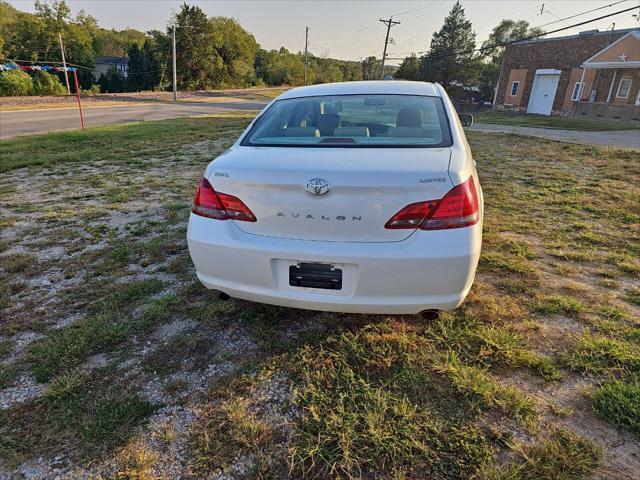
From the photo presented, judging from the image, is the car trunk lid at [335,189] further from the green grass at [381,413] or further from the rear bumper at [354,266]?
the green grass at [381,413]

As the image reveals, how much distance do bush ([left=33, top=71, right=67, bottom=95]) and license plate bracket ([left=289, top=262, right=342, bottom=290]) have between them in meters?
43.1

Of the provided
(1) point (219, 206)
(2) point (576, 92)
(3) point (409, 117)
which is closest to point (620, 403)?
(3) point (409, 117)

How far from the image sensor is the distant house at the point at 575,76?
24.9 meters

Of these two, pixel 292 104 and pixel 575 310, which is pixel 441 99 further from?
pixel 575 310

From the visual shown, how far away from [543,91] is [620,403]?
119 ft

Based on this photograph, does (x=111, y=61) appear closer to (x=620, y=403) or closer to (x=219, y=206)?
(x=219, y=206)

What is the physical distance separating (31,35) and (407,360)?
214 ft

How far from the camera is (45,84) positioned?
35469mm

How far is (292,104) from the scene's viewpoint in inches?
121

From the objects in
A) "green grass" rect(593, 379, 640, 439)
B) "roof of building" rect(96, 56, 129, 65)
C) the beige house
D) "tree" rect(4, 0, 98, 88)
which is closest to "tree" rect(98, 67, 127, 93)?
"tree" rect(4, 0, 98, 88)

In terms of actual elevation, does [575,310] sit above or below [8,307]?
above

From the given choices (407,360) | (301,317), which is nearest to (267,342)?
(301,317)

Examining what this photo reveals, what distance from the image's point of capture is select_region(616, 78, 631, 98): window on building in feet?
85.1

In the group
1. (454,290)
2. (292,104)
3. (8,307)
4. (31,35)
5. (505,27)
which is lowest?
(8,307)
